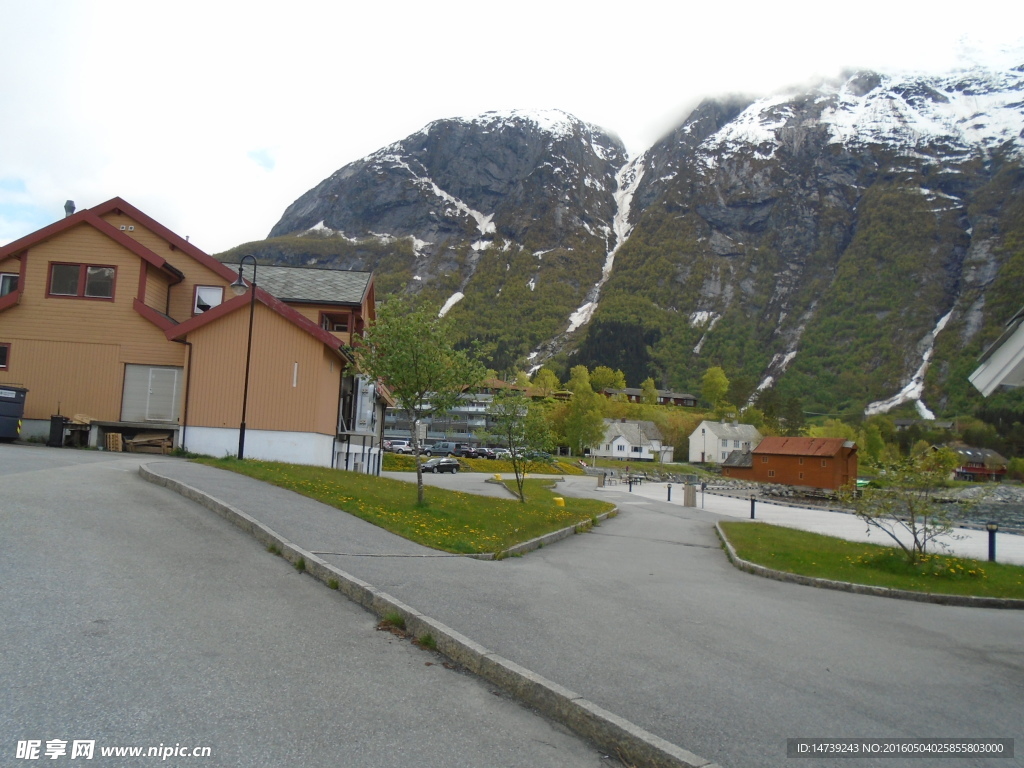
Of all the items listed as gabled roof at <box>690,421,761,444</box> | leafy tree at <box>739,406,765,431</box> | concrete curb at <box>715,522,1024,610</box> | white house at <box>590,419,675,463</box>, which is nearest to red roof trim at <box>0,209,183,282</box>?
concrete curb at <box>715,522,1024,610</box>

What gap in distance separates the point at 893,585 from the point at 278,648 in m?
11.7

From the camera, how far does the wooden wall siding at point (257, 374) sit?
27953 mm

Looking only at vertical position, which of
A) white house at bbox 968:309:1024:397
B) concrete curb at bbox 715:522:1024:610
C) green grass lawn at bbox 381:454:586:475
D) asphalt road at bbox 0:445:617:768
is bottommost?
green grass lawn at bbox 381:454:586:475

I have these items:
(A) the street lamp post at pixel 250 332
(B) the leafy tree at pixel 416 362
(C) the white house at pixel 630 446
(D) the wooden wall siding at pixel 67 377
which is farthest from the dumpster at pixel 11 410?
(C) the white house at pixel 630 446

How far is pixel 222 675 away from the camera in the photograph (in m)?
5.82

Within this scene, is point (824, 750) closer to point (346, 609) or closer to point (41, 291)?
point (346, 609)

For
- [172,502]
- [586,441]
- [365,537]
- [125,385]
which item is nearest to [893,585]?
[365,537]

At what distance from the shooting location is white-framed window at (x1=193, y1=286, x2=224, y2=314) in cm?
3184

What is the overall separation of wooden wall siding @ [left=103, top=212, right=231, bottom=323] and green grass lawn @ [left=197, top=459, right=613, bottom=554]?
1019cm

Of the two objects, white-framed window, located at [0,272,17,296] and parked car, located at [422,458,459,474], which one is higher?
white-framed window, located at [0,272,17,296]

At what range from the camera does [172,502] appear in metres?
13.9

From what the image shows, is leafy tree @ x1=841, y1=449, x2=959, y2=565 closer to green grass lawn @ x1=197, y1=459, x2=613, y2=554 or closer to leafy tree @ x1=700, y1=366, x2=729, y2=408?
green grass lawn @ x1=197, y1=459, x2=613, y2=554

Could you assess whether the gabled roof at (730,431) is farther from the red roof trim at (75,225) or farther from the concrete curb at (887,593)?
the concrete curb at (887,593)

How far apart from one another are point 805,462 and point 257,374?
3205 inches
